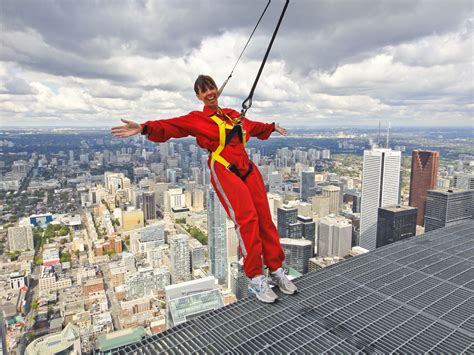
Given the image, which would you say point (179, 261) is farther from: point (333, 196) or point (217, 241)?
point (333, 196)

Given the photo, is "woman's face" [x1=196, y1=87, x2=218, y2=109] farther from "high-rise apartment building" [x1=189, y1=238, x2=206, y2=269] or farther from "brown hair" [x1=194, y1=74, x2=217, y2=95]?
"high-rise apartment building" [x1=189, y1=238, x2=206, y2=269]

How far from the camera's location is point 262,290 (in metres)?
2.34

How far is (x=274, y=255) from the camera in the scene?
233 centimetres

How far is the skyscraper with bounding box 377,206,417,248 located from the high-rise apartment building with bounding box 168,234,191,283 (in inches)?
453

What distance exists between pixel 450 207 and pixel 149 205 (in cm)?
2063

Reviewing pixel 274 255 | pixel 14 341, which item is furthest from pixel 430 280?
pixel 14 341

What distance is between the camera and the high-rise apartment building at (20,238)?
17.3 meters

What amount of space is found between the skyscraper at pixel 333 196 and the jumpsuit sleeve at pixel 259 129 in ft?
83.4

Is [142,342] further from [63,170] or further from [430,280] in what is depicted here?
[63,170]

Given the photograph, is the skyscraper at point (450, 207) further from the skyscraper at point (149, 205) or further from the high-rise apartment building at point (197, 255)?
the skyscraper at point (149, 205)

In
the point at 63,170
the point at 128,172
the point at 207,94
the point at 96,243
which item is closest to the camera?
the point at 207,94

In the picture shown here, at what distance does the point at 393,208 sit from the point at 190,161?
878 inches

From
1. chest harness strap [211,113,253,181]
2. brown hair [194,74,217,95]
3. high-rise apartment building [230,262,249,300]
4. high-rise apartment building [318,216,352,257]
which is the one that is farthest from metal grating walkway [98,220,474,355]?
high-rise apartment building [318,216,352,257]

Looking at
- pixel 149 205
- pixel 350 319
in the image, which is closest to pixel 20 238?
pixel 149 205
